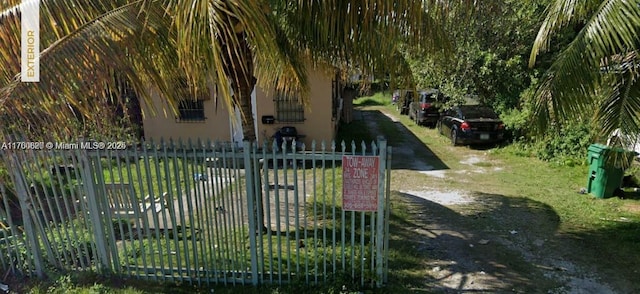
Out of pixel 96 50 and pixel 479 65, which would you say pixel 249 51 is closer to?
pixel 96 50

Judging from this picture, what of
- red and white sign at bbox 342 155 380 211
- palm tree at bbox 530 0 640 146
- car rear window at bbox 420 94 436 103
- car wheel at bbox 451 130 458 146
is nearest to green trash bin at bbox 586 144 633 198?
palm tree at bbox 530 0 640 146

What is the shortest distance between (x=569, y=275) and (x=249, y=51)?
4844 millimetres

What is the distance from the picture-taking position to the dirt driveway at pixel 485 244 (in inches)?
160

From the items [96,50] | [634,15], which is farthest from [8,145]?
[634,15]

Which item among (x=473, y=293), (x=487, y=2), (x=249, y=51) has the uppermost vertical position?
(x=487, y=2)

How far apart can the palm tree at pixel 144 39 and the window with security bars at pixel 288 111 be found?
6.97 meters

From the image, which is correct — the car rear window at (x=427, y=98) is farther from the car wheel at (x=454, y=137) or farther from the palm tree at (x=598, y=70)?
the palm tree at (x=598, y=70)

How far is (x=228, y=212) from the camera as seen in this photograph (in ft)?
13.1

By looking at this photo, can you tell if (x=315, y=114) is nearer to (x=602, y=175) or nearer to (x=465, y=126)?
(x=465, y=126)

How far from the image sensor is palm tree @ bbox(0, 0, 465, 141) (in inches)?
98.6

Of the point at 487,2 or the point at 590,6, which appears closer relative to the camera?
the point at 487,2

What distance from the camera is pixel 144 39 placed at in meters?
2.90

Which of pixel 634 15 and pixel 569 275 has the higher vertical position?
pixel 634 15

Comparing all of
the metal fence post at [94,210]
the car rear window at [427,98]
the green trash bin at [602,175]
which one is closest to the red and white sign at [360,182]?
the metal fence post at [94,210]
